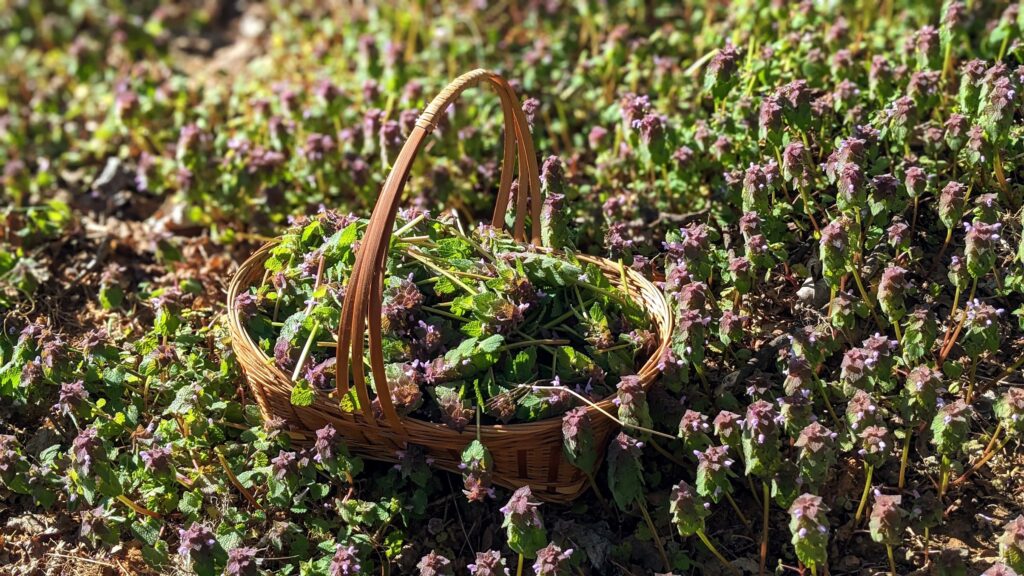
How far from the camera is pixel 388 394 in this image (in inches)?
102

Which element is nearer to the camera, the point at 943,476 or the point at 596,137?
the point at 943,476

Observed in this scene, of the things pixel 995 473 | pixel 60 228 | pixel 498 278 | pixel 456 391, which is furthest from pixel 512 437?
pixel 60 228

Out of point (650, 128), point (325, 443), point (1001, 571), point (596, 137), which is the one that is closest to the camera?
point (1001, 571)

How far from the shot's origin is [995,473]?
2924 mm

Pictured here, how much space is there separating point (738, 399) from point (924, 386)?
0.57m

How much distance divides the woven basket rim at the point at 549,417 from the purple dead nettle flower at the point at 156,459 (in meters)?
0.30

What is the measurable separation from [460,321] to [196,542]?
911 mm

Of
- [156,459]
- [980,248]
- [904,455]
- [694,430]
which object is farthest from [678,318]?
[156,459]

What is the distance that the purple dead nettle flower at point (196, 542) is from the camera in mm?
2662

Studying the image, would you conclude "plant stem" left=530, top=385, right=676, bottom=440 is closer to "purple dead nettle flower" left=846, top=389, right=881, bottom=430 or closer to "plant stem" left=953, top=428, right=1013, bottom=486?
"purple dead nettle flower" left=846, top=389, right=881, bottom=430

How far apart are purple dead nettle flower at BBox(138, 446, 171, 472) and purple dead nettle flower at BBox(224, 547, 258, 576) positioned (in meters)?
0.32

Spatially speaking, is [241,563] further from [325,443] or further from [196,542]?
[325,443]

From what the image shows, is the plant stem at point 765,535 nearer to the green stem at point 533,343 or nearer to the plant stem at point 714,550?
the plant stem at point 714,550

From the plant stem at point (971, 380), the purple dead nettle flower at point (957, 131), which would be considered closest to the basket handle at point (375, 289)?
the purple dead nettle flower at point (957, 131)
